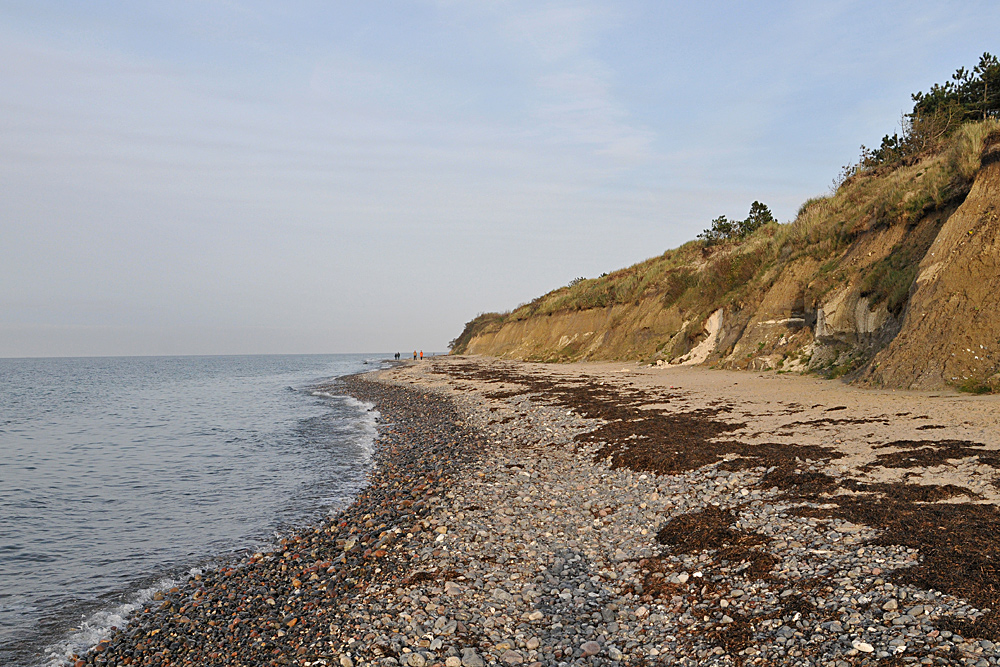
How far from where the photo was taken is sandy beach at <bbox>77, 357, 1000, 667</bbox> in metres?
5.14

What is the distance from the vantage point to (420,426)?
72.6ft

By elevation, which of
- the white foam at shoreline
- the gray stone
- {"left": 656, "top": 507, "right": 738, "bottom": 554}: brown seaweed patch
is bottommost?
the white foam at shoreline

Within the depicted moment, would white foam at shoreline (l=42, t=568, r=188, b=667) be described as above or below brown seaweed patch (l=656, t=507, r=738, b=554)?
below

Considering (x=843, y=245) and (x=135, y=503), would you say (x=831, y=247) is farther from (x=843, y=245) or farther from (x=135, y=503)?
(x=135, y=503)

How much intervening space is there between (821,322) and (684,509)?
16.4m

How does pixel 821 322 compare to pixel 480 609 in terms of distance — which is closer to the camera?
pixel 480 609

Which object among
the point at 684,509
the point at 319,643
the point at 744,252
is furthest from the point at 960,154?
the point at 319,643

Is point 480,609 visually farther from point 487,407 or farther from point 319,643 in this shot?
point 487,407

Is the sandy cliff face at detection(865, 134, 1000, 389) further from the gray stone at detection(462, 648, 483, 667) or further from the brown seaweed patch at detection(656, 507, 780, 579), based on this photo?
the gray stone at detection(462, 648, 483, 667)

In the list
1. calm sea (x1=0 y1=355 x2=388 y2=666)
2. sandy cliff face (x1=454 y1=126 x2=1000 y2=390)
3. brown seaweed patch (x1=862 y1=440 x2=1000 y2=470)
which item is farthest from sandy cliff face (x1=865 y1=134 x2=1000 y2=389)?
calm sea (x1=0 y1=355 x2=388 y2=666)

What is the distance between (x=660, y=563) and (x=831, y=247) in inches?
926

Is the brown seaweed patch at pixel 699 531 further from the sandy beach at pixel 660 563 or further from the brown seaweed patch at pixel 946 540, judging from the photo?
the brown seaweed patch at pixel 946 540

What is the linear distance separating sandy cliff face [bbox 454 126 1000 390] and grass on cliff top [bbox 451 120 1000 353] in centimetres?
7

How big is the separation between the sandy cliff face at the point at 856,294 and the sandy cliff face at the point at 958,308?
32mm
